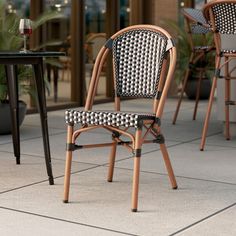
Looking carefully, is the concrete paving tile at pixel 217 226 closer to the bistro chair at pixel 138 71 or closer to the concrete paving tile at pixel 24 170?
the bistro chair at pixel 138 71

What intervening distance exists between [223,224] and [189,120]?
3931 mm

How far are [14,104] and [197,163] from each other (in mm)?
1313

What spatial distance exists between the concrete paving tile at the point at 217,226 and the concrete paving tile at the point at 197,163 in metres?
0.77

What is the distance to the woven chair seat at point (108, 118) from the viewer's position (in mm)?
3213

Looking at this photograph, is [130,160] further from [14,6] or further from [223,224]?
[14,6]

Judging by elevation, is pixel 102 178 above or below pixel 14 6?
below

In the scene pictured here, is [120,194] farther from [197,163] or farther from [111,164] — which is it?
[197,163]

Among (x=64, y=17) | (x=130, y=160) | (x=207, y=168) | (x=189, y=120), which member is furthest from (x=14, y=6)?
(x=207, y=168)

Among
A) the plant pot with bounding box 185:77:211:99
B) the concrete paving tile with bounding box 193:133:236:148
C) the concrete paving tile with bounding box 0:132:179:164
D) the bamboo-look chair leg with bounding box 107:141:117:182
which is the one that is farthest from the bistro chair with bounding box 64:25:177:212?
the plant pot with bounding box 185:77:211:99

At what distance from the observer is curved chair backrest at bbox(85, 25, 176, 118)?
3.69 meters

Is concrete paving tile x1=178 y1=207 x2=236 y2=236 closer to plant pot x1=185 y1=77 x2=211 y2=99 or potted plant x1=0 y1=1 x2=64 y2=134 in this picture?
potted plant x1=0 y1=1 x2=64 y2=134

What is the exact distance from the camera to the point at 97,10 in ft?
28.0

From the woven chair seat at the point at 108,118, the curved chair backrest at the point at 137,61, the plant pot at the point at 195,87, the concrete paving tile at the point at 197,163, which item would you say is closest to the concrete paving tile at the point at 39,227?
the woven chair seat at the point at 108,118

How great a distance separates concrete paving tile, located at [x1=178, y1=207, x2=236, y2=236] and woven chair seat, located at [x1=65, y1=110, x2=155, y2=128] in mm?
576
